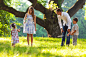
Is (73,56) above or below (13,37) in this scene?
below

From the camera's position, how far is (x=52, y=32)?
13.8 m

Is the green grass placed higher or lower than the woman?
lower

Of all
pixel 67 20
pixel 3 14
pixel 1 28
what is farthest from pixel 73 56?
pixel 1 28

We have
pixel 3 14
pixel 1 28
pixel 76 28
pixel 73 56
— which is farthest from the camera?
pixel 1 28

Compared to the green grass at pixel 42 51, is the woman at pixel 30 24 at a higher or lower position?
higher

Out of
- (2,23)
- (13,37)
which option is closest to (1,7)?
(2,23)

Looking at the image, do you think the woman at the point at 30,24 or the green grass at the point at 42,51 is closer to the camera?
the green grass at the point at 42,51

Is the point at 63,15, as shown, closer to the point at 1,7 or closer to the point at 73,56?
the point at 73,56

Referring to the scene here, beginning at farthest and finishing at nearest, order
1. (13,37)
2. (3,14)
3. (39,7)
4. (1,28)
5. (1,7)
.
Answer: (1,28), (3,14), (39,7), (1,7), (13,37)

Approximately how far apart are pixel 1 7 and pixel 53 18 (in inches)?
A: 204

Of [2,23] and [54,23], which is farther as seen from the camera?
[2,23]

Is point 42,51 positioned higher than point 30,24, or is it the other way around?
point 30,24

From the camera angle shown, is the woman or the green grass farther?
the woman

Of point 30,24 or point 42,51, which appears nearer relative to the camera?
point 42,51
